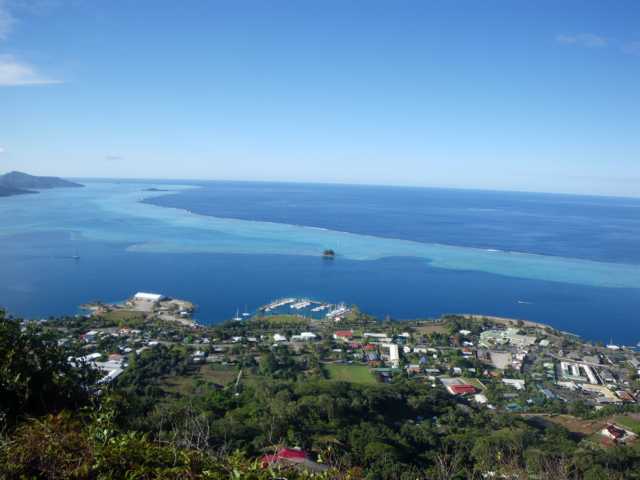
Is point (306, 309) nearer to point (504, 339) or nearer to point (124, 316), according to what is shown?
point (124, 316)

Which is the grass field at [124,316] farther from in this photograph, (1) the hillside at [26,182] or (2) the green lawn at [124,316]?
(1) the hillside at [26,182]

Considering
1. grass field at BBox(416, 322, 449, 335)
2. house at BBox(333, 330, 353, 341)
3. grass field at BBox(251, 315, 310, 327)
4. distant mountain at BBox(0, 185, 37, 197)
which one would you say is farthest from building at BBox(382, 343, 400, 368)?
distant mountain at BBox(0, 185, 37, 197)

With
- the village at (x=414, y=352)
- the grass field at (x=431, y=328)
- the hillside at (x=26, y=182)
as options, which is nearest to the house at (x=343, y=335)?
the village at (x=414, y=352)

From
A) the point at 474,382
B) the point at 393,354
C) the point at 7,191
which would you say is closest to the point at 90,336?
the point at 393,354

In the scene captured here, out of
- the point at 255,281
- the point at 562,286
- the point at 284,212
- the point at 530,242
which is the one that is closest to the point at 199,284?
the point at 255,281

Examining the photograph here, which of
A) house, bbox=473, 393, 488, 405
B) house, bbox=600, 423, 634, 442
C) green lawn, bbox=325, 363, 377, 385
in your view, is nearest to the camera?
house, bbox=600, 423, 634, 442

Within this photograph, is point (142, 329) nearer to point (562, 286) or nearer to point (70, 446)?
point (70, 446)

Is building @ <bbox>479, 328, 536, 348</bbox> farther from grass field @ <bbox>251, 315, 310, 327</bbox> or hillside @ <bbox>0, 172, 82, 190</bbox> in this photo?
hillside @ <bbox>0, 172, 82, 190</bbox>
